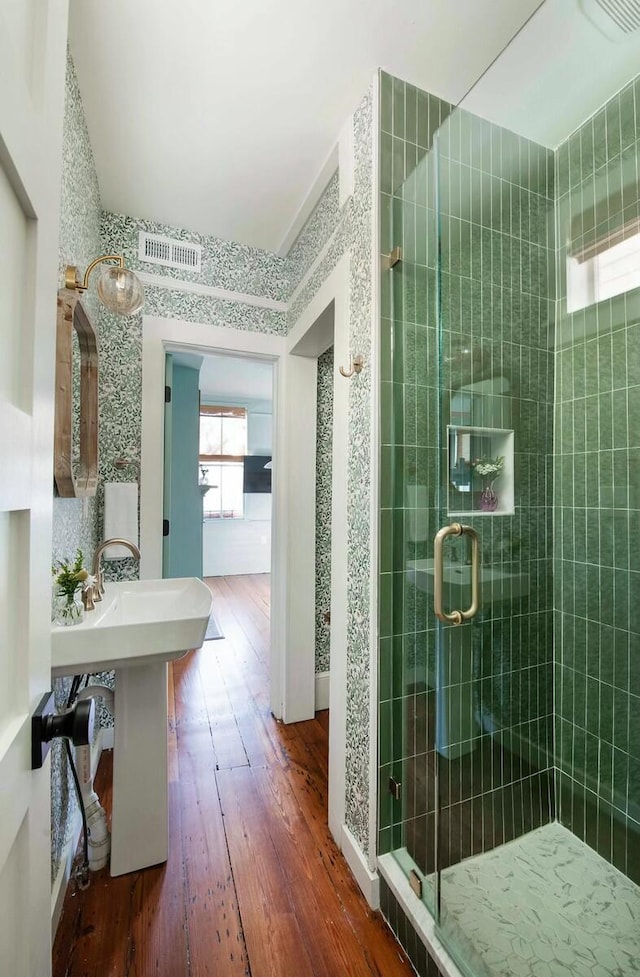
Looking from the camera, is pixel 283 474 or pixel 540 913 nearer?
pixel 540 913

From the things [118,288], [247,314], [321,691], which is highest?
[247,314]

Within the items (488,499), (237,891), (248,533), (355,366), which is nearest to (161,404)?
(355,366)

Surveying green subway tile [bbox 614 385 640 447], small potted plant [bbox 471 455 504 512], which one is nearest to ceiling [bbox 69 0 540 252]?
green subway tile [bbox 614 385 640 447]

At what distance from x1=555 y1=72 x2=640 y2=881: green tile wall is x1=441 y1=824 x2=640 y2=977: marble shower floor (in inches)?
4.3

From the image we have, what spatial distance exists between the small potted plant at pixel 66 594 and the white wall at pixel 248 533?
468cm

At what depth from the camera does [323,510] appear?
2594mm

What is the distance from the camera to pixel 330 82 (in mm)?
1463

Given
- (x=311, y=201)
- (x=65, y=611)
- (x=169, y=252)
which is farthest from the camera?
(x=169, y=252)

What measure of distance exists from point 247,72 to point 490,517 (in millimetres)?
1778

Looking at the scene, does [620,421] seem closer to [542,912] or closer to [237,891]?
[542,912]

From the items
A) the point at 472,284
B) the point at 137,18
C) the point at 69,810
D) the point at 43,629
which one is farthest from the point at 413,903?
the point at 137,18

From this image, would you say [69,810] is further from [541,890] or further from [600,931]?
[600,931]

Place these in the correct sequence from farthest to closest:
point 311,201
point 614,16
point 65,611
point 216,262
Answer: point 216,262, point 311,201, point 65,611, point 614,16

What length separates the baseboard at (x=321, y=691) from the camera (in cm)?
253
